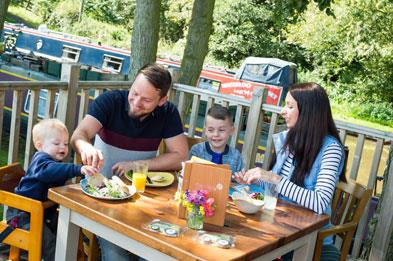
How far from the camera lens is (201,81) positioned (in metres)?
10.8

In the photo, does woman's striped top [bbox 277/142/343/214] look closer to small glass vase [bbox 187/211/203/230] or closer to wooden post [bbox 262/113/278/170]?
small glass vase [bbox 187/211/203/230]

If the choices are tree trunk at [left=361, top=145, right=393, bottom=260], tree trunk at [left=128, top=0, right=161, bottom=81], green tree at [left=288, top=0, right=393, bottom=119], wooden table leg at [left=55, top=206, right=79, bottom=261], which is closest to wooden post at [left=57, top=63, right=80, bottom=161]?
wooden table leg at [left=55, top=206, right=79, bottom=261]

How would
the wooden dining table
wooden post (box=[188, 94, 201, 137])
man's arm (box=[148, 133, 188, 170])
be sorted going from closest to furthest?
the wooden dining table, man's arm (box=[148, 133, 188, 170]), wooden post (box=[188, 94, 201, 137])

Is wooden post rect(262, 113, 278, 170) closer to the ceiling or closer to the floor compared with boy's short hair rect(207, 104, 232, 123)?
closer to the floor

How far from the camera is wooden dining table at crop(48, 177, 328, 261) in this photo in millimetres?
1731

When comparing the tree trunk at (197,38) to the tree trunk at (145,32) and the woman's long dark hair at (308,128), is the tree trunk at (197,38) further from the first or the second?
the woman's long dark hair at (308,128)

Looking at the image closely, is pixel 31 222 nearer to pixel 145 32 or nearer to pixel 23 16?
pixel 145 32

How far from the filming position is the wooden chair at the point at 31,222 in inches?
84.7

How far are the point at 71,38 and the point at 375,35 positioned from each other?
1123 centimetres

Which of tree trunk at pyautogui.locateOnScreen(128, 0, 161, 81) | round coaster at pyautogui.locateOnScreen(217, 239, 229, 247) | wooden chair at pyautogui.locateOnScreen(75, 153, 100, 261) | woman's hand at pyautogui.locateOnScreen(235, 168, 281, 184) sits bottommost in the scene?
wooden chair at pyautogui.locateOnScreen(75, 153, 100, 261)

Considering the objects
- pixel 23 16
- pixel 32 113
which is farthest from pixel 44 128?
pixel 23 16

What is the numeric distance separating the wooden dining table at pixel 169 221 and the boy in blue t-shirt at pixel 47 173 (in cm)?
27

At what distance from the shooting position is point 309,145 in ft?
8.45

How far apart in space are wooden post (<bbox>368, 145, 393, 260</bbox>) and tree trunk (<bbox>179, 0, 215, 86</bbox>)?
13.7 ft
